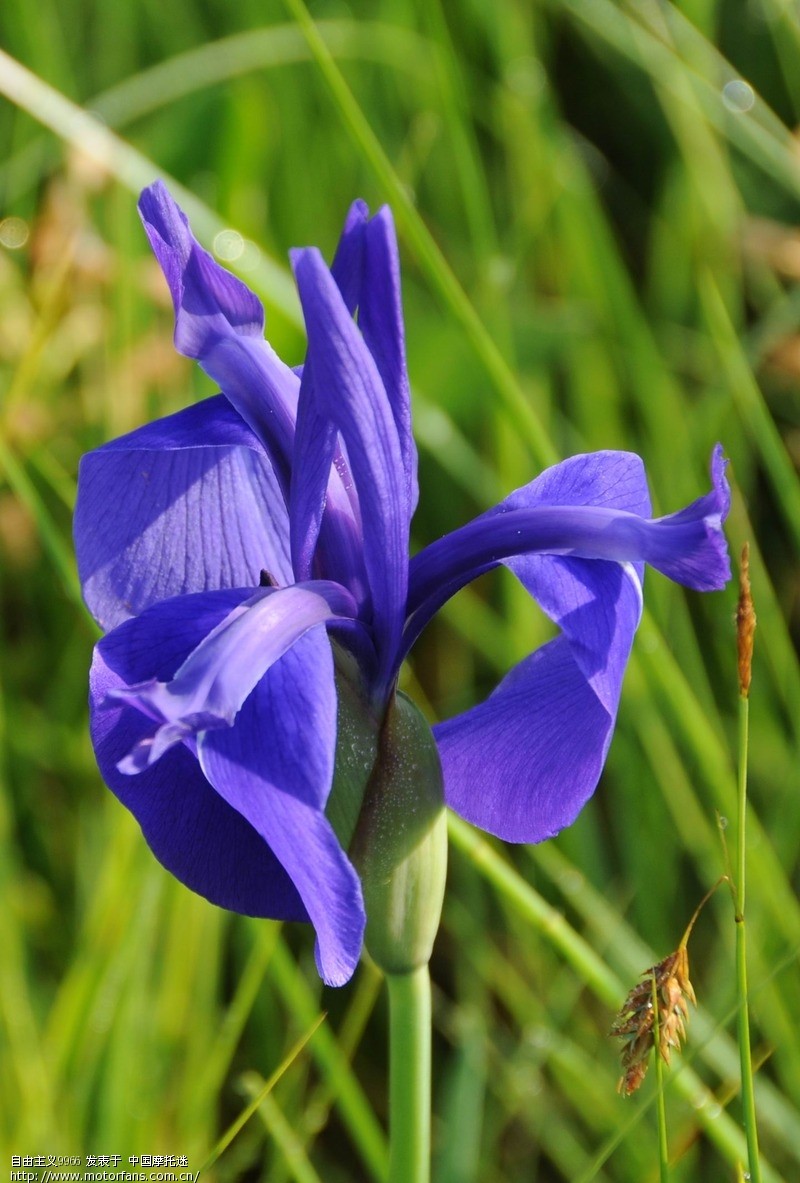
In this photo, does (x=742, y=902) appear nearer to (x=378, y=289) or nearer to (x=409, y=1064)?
(x=409, y=1064)

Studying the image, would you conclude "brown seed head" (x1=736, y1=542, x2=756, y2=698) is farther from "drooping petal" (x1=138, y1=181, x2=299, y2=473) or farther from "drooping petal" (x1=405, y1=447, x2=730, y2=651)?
"drooping petal" (x1=138, y1=181, x2=299, y2=473)

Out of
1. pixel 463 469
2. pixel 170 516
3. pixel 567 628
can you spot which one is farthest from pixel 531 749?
pixel 463 469

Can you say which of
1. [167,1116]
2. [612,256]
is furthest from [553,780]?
[612,256]

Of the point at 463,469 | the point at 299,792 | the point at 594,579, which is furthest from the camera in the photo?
the point at 463,469

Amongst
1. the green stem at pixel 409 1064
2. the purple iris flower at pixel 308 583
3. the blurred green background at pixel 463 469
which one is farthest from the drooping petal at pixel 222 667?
the blurred green background at pixel 463 469

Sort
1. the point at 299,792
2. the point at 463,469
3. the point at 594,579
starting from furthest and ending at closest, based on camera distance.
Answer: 1. the point at 463,469
2. the point at 594,579
3. the point at 299,792

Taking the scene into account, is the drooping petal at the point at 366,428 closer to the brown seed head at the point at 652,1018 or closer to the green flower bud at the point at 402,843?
the green flower bud at the point at 402,843

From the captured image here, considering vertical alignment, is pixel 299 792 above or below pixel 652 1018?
above
